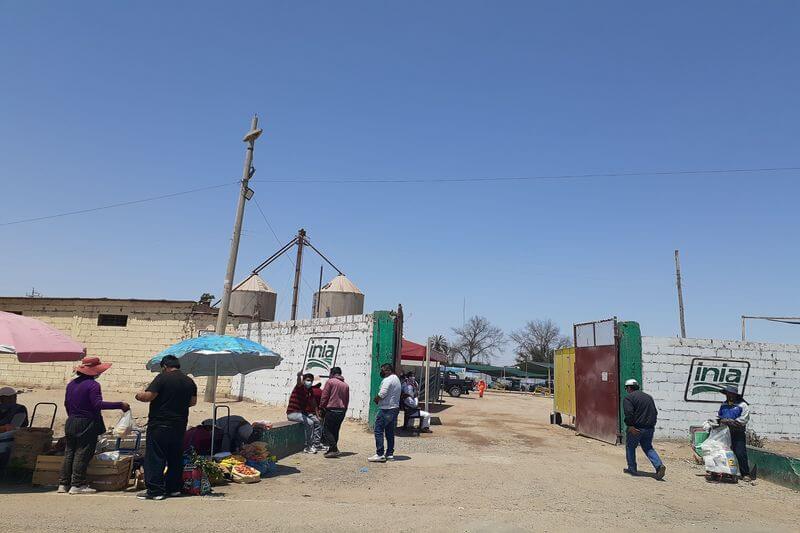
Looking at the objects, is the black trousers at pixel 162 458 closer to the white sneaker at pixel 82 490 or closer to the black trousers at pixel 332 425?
the white sneaker at pixel 82 490

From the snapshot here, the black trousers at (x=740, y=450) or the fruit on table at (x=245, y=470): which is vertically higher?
the black trousers at (x=740, y=450)

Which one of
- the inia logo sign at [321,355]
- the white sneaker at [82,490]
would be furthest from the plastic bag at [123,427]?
the inia logo sign at [321,355]

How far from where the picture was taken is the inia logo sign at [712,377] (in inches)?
537

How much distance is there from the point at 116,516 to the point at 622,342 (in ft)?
36.9

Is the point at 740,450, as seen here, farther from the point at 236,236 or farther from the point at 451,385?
the point at 451,385

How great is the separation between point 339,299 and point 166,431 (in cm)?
1843

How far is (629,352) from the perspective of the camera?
1349cm

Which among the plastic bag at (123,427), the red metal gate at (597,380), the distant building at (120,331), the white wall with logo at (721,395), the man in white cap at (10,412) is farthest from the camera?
the distant building at (120,331)

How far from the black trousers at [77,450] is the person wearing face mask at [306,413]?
4146 millimetres

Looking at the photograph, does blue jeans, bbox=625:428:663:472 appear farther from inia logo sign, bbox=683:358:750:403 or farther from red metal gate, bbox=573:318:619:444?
inia logo sign, bbox=683:358:750:403

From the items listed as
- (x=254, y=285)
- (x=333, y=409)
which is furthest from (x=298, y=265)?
(x=333, y=409)

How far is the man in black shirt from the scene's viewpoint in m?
6.78

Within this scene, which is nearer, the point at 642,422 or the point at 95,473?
the point at 95,473

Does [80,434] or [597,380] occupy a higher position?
[597,380]
